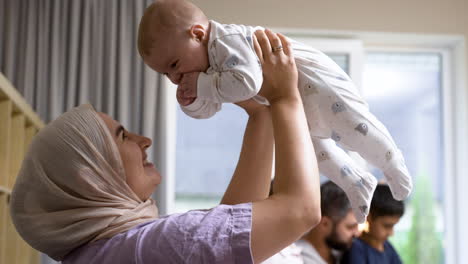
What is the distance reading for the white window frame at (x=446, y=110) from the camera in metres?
3.29

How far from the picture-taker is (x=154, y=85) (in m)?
3.28

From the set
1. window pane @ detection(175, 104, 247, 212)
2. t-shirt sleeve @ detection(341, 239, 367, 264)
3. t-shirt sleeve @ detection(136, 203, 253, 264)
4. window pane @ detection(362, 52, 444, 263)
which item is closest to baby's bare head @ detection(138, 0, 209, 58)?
t-shirt sleeve @ detection(136, 203, 253, 264)

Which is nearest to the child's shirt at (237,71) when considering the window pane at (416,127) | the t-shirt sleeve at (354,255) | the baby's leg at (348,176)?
the baby's leg at (348,176)

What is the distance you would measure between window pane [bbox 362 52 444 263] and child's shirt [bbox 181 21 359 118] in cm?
234

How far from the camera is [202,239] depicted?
1.00 m

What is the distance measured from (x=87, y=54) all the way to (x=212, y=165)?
90 centimetres

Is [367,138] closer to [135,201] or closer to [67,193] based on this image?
[135,201]

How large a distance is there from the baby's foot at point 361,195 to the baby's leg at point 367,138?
4 centimetres

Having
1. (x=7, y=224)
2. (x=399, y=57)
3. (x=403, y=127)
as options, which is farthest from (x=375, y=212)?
(x=7, y=224)

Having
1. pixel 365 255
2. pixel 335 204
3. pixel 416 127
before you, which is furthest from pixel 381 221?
pixel 416 127

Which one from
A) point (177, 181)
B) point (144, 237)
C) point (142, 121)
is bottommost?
point (177, 181)

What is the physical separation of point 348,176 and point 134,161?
1.44 feet

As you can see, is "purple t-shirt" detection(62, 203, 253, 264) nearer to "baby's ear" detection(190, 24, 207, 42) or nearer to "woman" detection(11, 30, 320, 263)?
"woman" detection(11, 30, 320, 263)

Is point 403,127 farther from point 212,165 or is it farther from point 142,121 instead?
point 142,121
